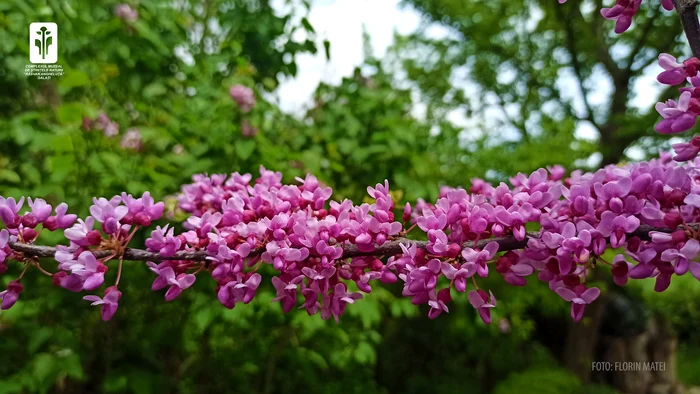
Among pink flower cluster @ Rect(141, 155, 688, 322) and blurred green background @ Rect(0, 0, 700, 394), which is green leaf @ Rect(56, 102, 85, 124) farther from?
pink flower cluster @ Rect(141, 155, 688, 322)

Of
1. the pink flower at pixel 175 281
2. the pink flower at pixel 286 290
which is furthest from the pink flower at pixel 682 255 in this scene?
the pink flower at pixel 175 281

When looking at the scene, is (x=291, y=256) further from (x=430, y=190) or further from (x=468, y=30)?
(x=468, y=30)

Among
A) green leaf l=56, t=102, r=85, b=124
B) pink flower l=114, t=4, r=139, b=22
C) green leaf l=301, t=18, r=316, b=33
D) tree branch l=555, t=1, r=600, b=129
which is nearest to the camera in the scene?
green leaf l=56, t=102, r=85, b=124

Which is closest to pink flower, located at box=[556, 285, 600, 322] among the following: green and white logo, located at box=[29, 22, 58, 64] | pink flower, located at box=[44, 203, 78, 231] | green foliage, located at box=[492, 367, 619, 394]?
pink flower, located at box=[44, 203, 78, 231]

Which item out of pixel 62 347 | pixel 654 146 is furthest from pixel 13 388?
pixel 654 146

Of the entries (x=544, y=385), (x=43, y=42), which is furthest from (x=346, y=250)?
(x=544, y=385)

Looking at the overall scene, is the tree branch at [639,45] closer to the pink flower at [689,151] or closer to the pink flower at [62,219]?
the pink flower at [689,151]

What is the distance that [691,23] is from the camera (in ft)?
3.02

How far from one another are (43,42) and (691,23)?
287 cm

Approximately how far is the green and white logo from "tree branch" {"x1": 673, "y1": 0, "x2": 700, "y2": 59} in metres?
2.75

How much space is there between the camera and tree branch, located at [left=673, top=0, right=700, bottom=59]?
918mm

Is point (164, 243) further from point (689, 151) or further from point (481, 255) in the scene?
point (689, 151)

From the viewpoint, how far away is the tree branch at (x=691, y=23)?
92cm

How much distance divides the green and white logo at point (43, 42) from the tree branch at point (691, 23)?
9.02 ft
